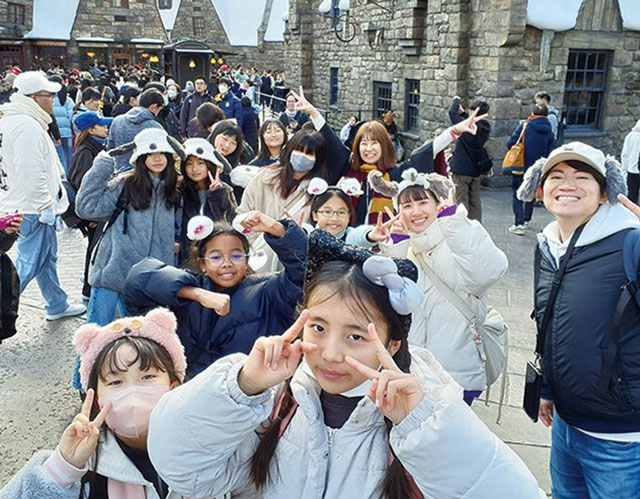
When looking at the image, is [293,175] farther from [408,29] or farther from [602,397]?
[408,29]

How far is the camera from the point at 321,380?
146 cm

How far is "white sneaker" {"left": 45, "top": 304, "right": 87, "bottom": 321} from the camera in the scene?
5496mm

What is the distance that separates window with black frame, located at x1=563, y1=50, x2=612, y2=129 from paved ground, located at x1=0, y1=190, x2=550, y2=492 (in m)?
6.10

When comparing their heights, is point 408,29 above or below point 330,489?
above

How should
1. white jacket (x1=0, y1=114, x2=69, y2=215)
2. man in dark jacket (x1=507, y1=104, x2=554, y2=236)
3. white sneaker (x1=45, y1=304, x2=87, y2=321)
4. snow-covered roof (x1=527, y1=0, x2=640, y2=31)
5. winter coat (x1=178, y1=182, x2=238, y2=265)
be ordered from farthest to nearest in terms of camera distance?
snow-covered roof (x1=527, y1=0, x2=640, y2=31) → man in dark jacket (x1=507, y1=104, x2=554, y2=236) → white sneaker (x1=45, y1=304, x2=87, y2=321) → white jacket (x1=0, y1=114, x2=69, y2=215) → winter coat (x1=178, y1=182, x2=238, y2=265)

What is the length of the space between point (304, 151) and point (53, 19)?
35837 millimetres

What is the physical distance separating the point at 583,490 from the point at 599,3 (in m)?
11.0

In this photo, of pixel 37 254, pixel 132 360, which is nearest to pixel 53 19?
pixel 37 254

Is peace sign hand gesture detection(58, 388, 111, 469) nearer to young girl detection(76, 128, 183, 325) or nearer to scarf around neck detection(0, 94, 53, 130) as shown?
young girl detection(76, 128, 183, 325)

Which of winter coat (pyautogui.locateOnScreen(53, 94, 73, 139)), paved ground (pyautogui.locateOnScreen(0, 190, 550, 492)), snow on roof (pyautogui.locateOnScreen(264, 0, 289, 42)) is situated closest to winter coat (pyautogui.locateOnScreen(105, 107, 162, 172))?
paved ground (pyautogui.locateOnScreen(0, 190, 550, 492))

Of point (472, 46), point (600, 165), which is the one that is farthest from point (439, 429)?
point (472, 46)

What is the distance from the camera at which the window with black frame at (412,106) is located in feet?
44.7

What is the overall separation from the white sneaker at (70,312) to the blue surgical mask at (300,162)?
2695 millimetres

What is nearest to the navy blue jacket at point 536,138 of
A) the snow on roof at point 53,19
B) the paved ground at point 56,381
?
the paved ground at point 56,381
